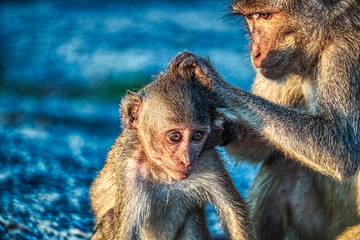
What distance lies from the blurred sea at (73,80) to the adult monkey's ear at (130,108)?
1.81 feet

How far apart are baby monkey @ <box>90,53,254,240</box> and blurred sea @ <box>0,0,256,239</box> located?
2.14ft

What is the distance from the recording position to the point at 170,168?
16.3 ft

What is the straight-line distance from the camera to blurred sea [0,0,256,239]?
7246 millimetres

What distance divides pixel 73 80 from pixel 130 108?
6196 millimetres

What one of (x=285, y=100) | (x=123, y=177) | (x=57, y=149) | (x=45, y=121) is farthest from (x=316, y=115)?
(x=45, y=121)

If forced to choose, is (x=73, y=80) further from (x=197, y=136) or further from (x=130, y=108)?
(x=197, y=136)

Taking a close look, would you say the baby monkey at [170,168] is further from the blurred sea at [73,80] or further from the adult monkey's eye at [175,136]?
the blurred sea at [73,80]

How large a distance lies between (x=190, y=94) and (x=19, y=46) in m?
8.26

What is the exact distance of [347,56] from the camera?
538 centimetres

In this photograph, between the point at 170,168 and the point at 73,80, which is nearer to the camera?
the point at 170,168

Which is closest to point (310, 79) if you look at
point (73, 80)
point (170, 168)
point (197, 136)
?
point (197, 136)

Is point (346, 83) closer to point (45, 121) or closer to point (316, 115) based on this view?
point (316, 115)

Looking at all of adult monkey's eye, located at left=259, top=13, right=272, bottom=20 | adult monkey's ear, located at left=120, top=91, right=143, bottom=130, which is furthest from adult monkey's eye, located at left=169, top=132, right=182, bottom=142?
adult monkey's eye, located at left=259, top=13, right=272, bottom=20

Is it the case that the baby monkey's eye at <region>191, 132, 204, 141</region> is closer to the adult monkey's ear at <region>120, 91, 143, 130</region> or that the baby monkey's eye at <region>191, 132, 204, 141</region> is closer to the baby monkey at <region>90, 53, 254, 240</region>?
the baby monkey at <region>90, 53, 254, 240</region>
